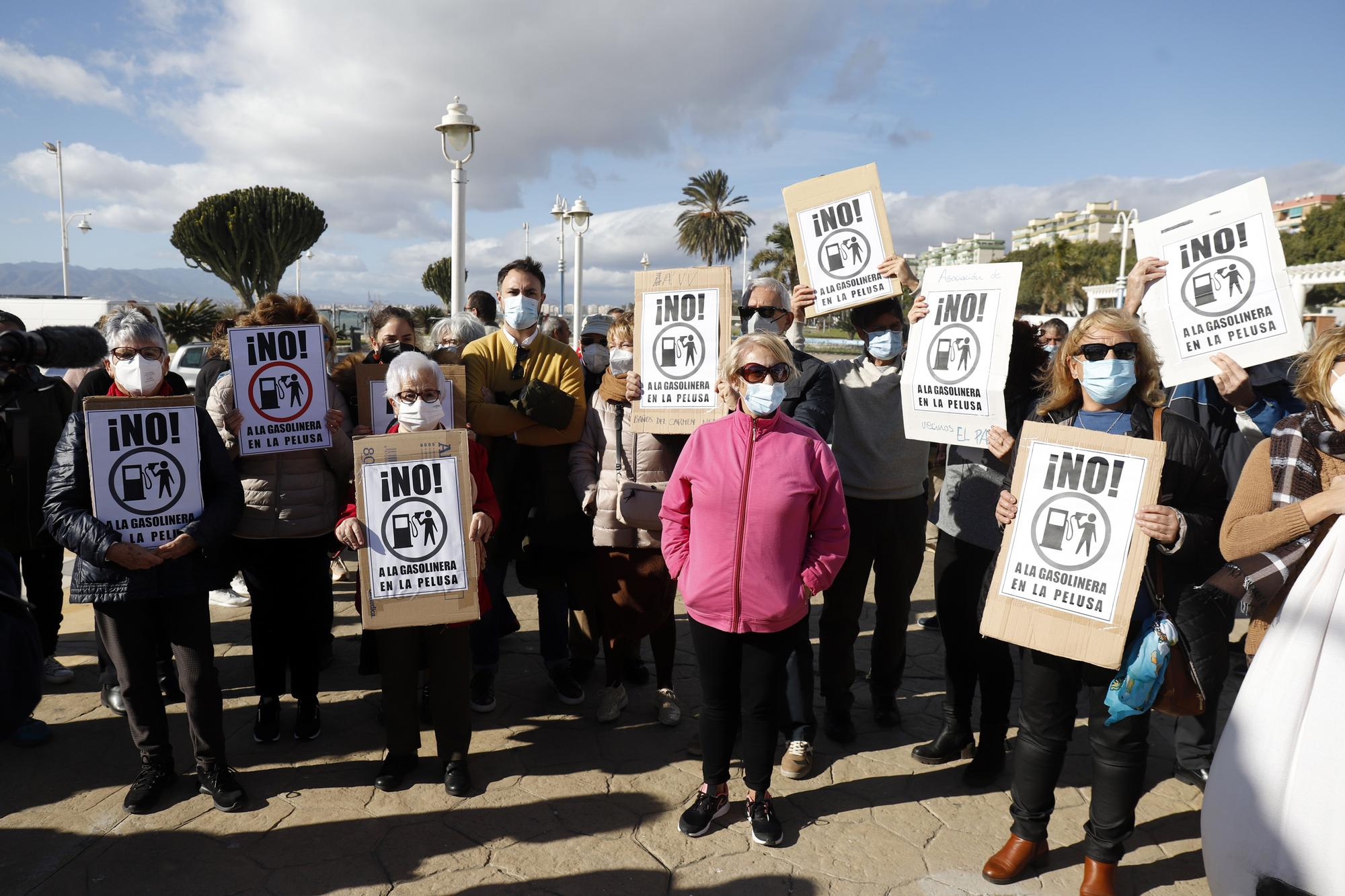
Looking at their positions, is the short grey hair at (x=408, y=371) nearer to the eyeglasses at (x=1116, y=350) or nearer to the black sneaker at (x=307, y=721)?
the black sneaker at (x=307, y=721)

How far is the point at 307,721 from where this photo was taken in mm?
3959

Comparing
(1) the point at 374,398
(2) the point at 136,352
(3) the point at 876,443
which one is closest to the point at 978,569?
(3) the point at 876,443

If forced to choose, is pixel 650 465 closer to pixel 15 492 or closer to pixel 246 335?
pixel 246 335

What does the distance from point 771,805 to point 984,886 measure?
826 millimetres

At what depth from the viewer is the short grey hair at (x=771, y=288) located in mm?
3969

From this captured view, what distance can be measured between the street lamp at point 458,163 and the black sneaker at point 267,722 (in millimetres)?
6510

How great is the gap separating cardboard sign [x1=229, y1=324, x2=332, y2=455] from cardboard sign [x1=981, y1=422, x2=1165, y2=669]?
3.11 meters

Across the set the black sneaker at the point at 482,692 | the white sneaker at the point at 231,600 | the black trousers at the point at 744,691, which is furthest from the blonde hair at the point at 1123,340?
the white sneaker at the point at 231,600

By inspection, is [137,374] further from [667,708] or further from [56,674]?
[667,708]

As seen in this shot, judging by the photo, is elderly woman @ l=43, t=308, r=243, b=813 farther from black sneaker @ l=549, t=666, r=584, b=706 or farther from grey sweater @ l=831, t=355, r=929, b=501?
grey sweater @ l=831, t=355, r=929, b=501

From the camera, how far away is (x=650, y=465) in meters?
3.92

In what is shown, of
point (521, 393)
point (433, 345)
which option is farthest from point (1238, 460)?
point (433, 345)

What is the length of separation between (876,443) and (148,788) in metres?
3.56

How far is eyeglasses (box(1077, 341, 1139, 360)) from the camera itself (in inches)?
107
